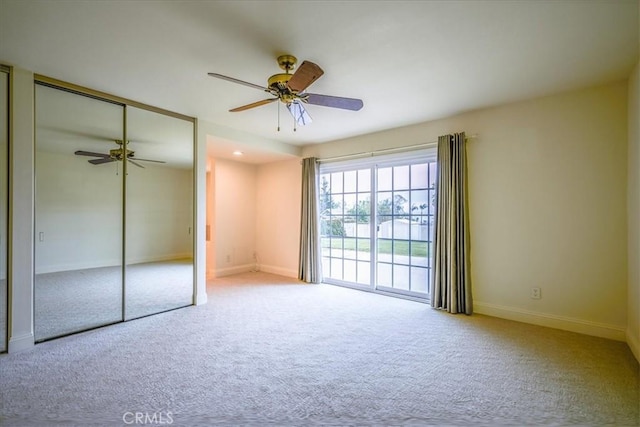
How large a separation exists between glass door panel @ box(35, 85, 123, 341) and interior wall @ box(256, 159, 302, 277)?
2854 mm

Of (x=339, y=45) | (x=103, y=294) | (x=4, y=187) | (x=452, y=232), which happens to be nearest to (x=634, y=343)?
(x=452, y=232)

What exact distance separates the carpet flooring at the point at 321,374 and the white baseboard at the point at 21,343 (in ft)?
0.23

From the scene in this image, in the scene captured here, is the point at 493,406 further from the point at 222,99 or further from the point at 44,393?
the point at 222,99

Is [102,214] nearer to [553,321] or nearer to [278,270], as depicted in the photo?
[278,270]

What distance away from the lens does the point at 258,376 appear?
84.9 inches

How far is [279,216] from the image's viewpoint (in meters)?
5.76

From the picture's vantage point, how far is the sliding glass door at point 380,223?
13.4 ft

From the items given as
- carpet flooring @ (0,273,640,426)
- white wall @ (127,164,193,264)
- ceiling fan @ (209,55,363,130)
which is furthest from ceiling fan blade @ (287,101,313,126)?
carpet flooring @ (0,273,640,426)

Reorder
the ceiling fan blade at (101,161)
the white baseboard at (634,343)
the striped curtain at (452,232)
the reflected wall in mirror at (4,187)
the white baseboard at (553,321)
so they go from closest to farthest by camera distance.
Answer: the white baseboard at (634,343), the reflected wall in mirror at (4,187), the white baseboard at (553,321), the ceiling fan blade at (101,161), the striped curtain at (452,232)

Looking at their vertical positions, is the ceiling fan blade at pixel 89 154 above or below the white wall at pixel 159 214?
above

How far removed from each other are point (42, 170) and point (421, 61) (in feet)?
11.6

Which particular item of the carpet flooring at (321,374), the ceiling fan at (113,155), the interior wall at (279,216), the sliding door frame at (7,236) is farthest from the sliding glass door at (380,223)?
the sliding door frame at (7,236)

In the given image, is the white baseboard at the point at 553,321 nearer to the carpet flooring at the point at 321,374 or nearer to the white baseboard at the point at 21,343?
the carpet flooring at the point at 321,374

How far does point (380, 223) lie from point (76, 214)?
148 inches
